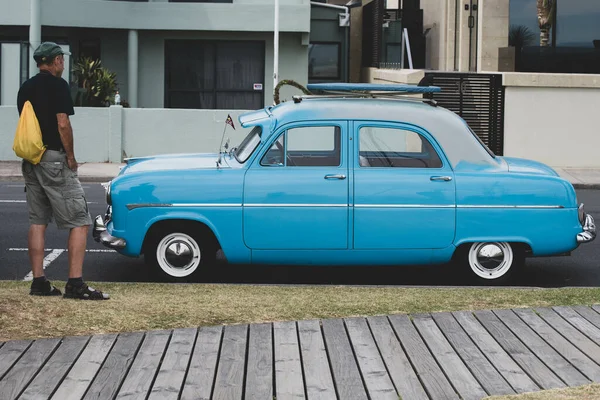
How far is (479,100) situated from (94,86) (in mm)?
8861

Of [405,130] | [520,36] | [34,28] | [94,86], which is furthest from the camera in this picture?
[520,36]

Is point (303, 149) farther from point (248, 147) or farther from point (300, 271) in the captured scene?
point (300, 271)

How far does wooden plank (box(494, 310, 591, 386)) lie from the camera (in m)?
6.13

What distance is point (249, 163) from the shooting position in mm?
10078

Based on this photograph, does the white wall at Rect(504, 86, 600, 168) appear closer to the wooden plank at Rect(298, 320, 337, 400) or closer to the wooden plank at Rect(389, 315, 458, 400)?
the wooden plank at Rect(389, 315, 458, 400)

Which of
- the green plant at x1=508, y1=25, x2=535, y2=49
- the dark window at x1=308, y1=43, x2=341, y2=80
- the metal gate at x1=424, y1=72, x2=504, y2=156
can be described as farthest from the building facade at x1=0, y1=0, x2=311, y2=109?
the metal gate at x1=424, y1=72, x2=504, y2=156

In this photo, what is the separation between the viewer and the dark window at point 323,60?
33656 mm

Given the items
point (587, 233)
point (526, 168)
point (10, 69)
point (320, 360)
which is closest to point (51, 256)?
point (526, 168)

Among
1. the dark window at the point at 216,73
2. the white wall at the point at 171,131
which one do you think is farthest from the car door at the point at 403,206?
the dark window at the point at 216,73

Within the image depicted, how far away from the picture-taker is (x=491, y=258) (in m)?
10.2

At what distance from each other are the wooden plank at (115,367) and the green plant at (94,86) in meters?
19.2

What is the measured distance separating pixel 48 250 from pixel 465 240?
471cm

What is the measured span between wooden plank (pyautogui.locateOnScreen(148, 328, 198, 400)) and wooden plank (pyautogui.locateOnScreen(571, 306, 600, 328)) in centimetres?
270

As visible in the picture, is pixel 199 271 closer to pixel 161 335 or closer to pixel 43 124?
pixel 43 124
